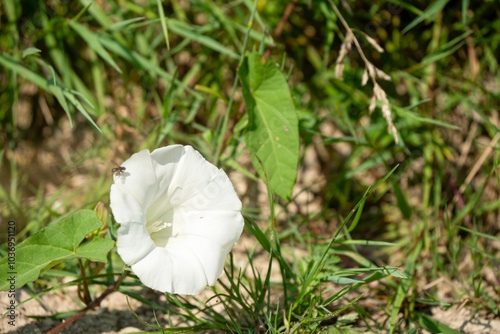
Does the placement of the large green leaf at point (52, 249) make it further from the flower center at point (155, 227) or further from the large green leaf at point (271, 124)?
the large green leaf at point (271, 124)

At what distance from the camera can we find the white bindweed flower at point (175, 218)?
1322 millimetres

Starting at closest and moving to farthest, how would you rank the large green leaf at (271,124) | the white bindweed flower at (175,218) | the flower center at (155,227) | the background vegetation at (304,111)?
the white bindweed flower at (175,218)
the flower center at (155,227)
the large green leaf at (271,124)
the background vegetation at (304,111)

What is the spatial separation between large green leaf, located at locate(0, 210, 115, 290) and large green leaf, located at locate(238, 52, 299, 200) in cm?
64

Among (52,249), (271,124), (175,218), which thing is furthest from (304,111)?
(52,249)

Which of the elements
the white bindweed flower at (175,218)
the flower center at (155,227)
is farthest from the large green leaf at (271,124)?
the flower center at (155,227)

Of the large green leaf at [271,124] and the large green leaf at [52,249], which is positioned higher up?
the large green leaf at [271,124]

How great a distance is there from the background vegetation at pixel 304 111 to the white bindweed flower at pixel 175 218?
0.48 m

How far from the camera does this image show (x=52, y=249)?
1412 mm

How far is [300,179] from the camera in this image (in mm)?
2594

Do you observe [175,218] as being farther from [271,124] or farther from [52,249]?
[271,124]

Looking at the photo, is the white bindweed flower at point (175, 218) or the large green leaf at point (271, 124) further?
the large green leaf at point (271, 124)

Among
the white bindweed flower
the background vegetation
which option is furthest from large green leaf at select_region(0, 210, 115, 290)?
the background vegetation

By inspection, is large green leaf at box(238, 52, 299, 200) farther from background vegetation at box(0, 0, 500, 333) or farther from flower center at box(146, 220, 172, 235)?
flower center at box(146, 220, 172, 235)

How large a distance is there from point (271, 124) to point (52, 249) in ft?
2.89
